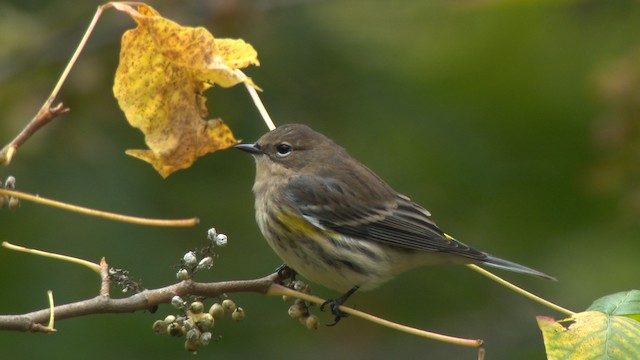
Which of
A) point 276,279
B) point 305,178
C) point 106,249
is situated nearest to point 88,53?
point 106,249

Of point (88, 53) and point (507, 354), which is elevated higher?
point (88, 53)

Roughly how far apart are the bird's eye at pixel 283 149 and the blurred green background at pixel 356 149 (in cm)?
133

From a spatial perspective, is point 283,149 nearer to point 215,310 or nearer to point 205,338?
point 215,310

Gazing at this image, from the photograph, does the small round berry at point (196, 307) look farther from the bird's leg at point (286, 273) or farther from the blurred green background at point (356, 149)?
the blurred green background at point (356, 149)

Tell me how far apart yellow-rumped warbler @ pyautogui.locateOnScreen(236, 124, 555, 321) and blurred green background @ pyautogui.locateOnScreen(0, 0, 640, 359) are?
1352 mm

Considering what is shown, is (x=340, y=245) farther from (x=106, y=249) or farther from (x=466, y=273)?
(x=466, y=273)

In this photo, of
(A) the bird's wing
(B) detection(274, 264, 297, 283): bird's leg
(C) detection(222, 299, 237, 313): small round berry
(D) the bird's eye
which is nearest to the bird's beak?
(D) the bird's eye

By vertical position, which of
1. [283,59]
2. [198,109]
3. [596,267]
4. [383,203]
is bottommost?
[198,109]

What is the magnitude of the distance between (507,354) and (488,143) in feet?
5.67

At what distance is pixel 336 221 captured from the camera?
489cm

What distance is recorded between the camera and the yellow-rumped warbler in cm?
455

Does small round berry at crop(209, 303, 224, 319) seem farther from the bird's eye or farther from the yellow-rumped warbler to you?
the bird's eye

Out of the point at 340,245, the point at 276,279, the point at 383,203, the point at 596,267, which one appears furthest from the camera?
the point at 596,267

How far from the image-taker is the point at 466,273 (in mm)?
7383
